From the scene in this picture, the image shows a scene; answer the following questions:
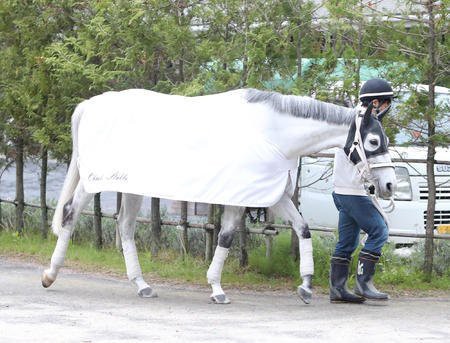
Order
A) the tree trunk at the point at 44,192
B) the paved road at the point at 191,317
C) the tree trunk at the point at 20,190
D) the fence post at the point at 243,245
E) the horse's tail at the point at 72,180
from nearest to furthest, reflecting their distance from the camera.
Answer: the paved road at the point at 191,317
the horse's tail at the point at 72,180
the fence post at the point at 243,245
the tree trunk at the point at 44,192
the tree trunk at the point at 20,190

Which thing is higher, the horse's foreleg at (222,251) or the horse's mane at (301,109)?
the horse's mane at (301,109)

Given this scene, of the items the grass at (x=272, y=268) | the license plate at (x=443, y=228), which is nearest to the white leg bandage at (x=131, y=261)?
the grass at (x=272, y=268)

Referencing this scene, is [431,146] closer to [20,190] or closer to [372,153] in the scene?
[372,153]

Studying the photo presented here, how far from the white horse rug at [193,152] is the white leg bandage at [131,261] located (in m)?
0.62

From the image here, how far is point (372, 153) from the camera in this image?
899cm

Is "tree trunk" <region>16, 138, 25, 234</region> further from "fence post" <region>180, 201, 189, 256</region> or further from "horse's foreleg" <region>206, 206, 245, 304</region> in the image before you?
"horse's foreleg" <region>206, 206, 245, 304</region>

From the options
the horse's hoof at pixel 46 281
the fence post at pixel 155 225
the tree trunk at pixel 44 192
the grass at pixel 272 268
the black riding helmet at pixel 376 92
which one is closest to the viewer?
the black riding helmet at pixel 376 92

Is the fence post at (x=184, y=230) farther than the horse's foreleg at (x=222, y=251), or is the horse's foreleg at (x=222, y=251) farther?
the fence post at (x=184, y=230)

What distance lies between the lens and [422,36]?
33.6 ft

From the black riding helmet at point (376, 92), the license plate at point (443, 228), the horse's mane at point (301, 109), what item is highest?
the black riding helmet at point (376, 92)

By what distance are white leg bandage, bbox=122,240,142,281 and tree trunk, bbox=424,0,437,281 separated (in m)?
2.81

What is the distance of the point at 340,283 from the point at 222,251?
1091 mm

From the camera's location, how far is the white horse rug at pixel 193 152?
358 inches

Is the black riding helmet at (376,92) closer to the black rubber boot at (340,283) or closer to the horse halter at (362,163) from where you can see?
the horse halter at (362,163)
